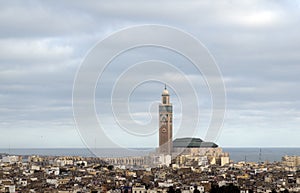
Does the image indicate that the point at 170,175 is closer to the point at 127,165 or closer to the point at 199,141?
the point at 127,165

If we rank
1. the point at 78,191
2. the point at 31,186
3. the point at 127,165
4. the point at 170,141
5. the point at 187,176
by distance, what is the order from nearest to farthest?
1. the point at 78,191
2. the point at 31,186
3. the point at 187,176
4. the point at 127,165
5. the point at 170,141

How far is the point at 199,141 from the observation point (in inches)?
2714

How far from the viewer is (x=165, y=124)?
6475cm

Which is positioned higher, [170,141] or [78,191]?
[170,141]

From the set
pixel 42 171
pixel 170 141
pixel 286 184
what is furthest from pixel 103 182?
pixel 170 141

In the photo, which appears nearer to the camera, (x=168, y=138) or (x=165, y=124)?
(x=165, y=124)

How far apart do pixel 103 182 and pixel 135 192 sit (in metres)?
6.32

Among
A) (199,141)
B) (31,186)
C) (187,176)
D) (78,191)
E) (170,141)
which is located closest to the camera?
(78,191)

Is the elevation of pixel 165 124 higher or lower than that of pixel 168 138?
higher

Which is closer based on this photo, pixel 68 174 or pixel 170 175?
pixel 170 175

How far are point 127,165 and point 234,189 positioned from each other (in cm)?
2990

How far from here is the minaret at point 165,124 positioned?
6300 cm

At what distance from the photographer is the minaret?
63.0 m

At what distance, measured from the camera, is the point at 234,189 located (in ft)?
93.1
